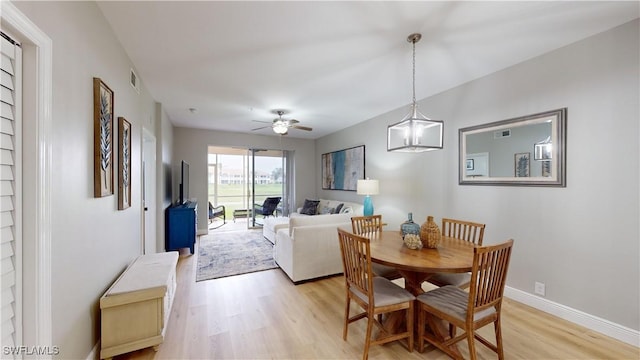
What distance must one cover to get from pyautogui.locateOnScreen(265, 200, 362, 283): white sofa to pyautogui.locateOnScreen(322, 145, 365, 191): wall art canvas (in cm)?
211

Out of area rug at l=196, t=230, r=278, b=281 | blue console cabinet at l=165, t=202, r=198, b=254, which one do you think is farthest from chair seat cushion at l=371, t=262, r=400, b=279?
blue console cabinet at l=165, t=202, r=198, b=254

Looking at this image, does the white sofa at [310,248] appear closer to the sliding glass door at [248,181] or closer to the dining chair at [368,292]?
the dining chair at [368,292]

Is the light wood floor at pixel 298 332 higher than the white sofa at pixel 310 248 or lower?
lower

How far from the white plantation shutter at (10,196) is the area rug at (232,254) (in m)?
2.36

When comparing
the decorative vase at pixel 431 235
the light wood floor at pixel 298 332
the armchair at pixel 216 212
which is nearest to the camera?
the light wood floor at pixel 298 332

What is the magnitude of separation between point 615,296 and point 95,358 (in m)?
4.20

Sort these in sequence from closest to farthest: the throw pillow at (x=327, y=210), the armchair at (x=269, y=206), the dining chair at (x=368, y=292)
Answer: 1. the dining chair at (x=368, y=292)
2. the throw pillow at (x=327, y=210)
3. the armchair at (x=269, y=206)

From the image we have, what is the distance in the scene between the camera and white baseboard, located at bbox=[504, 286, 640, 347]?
6.68 feet

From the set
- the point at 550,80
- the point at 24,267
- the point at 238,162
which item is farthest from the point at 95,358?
the point at 238,162

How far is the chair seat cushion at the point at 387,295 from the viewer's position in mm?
1876

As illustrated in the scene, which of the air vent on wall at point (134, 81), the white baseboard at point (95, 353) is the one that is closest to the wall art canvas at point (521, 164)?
the white baseboard at point (95, 353)

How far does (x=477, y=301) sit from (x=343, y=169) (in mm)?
4520

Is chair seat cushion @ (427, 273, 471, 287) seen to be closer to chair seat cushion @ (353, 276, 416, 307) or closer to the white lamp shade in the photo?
chair seat cushion @ (353, 276, 416, 307)

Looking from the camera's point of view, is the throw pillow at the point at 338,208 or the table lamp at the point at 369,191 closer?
the table lamp at the point at 369,191
